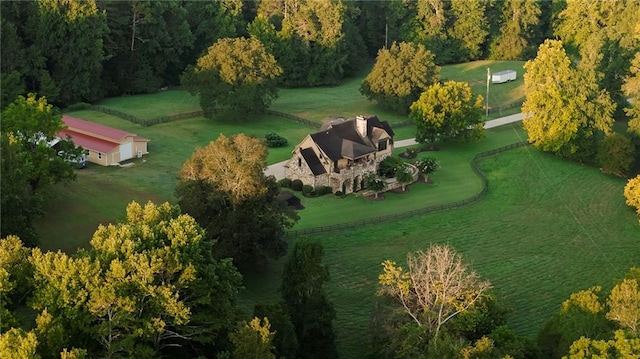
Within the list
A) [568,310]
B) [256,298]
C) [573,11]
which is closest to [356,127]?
[256,298]

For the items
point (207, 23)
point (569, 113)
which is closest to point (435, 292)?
point (569, 113)

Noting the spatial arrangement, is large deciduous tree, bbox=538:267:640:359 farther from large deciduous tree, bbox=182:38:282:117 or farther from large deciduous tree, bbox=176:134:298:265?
large deciduous tree, bbox=182:38:282:117

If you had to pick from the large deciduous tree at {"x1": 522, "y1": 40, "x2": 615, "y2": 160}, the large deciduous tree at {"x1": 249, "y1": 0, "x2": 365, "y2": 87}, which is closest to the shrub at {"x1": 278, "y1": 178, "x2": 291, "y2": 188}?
the large deciduous tree at {"x1": 522, "y1": 40, "x2": 615, "y2": 160}

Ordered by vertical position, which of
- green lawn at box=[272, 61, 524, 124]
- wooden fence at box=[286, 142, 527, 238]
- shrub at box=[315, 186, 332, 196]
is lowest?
wooden fence at box=[286, 142, 527, 238]

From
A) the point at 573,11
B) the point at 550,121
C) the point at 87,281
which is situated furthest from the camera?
the point at 573,11

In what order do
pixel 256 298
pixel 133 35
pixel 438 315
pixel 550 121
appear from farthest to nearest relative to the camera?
pixel 133 35, pixel 550 121, pixel 256 298, pixel 438 315

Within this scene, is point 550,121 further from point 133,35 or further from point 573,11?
point 133,35

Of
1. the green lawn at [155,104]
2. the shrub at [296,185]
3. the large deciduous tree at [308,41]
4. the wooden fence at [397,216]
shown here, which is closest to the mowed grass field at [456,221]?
the wooden fence at [397,216]
